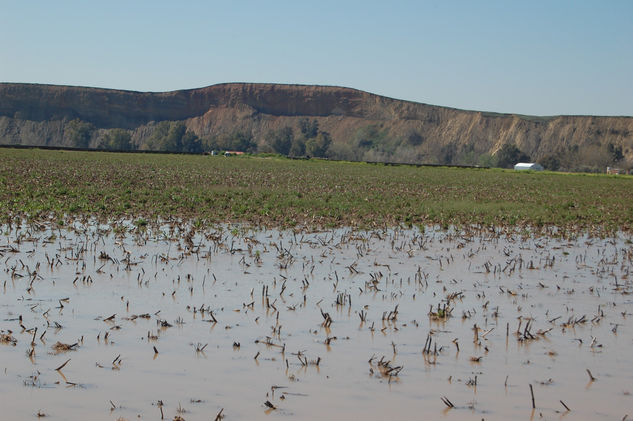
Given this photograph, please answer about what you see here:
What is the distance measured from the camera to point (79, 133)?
564ft

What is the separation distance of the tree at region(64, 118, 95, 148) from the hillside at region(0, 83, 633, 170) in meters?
0.23

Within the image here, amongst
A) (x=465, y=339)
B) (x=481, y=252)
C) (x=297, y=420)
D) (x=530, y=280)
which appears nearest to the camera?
(x=297, y=420)

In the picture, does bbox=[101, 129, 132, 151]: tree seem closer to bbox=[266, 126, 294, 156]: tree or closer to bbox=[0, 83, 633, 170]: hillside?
bbox=[0, 83, 633, 170]: hillside

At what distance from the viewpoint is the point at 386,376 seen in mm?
7645

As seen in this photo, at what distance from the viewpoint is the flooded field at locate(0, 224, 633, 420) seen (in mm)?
6875

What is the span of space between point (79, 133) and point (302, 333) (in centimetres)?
17267

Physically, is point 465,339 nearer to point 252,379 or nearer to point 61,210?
point 252,379

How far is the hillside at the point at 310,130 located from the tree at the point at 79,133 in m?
0.23

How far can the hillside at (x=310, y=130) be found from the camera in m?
170

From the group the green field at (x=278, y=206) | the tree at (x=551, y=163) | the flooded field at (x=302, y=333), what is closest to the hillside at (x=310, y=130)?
the tree at (x=551, y=163)

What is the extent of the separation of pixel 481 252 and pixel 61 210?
38.4ft

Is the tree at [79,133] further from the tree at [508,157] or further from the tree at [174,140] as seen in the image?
the tree at [508,157]

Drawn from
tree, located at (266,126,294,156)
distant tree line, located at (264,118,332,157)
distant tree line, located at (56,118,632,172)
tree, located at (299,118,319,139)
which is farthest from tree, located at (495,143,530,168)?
tree, located at (299,118,319,139)

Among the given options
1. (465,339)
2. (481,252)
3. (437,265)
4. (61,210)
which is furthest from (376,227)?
(465,339)
